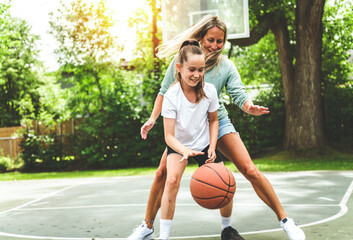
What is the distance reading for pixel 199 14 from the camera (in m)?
10.2

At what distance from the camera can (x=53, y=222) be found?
5098 millimetres

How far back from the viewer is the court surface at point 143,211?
4.34 metres

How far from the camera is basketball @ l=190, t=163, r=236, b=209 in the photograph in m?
3.32

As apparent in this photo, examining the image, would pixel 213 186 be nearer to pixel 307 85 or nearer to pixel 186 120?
pixel 186 120

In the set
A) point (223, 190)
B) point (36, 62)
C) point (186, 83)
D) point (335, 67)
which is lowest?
point (223, 190)

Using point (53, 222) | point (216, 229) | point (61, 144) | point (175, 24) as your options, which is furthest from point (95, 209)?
point (61, 144)

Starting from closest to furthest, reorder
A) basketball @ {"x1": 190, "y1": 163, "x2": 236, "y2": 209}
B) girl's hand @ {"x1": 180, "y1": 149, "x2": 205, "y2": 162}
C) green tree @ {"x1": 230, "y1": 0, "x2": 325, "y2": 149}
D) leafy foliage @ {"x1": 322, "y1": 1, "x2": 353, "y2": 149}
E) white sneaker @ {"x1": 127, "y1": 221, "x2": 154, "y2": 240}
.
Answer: girl's hand @ {"x1": 180, "y1": 149, "x2": 205, "y2": 162}, basketball @ {"x1": 190, "y1": 163, "x2": 236, "y2": 209}, white sneaker @ {"x1": 127, "y1": 221, "x2": 154, "y2": 240}, green tree @ {"x1": 230, "y1": 0, "x2": 325, "y2": 149}, leafy foliage @ {"x1": 322, "y1": 1, "x2": 353, "y2": 149}

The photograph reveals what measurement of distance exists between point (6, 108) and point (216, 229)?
27.5 metres

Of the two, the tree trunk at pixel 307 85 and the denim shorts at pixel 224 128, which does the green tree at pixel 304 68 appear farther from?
the denim shorts at pixel 224 128

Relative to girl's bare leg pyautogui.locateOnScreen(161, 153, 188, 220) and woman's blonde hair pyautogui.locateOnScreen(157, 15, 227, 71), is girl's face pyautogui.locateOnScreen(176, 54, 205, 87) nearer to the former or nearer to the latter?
woman's blonde hair pyautogui.locateOnScreen(157, 15, 227, 71)

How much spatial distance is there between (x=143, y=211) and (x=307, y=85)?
371 inches

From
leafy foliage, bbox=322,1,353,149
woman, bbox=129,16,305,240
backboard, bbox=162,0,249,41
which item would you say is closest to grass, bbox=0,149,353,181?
leafy foliage, bbox=322,1,353,149

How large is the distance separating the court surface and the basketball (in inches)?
31.4

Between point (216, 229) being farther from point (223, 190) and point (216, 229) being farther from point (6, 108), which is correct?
point (6, 108)
